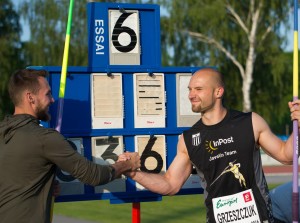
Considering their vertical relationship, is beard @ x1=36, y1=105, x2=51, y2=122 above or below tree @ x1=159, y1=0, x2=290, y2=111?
below

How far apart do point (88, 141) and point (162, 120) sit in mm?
704

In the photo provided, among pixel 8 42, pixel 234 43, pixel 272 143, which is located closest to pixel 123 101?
pixel 272 143

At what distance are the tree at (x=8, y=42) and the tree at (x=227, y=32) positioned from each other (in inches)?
315

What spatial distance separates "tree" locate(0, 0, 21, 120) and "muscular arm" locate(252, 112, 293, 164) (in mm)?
33618

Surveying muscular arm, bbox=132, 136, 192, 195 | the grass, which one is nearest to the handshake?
muscular arm, bbox=132, 136, 192, 195

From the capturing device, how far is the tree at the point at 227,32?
37219mm

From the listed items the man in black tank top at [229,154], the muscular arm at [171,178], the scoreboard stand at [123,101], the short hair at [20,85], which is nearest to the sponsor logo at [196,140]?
the man in black tank top at [229,154]

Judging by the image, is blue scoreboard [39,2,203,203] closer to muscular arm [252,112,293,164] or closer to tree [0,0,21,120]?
muscular arm [252,112,293,164]

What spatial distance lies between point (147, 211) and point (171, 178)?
787 cm

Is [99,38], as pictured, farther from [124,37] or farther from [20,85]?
[20,85]

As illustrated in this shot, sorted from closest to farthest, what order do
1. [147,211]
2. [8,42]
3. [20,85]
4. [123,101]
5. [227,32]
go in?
[20,85] < [123,101] < [147,211] < [227,32] < [8,42]

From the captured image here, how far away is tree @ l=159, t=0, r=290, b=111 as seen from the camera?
37.2m

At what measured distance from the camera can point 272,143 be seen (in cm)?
504

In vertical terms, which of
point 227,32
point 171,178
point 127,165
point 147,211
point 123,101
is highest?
point 227,32
